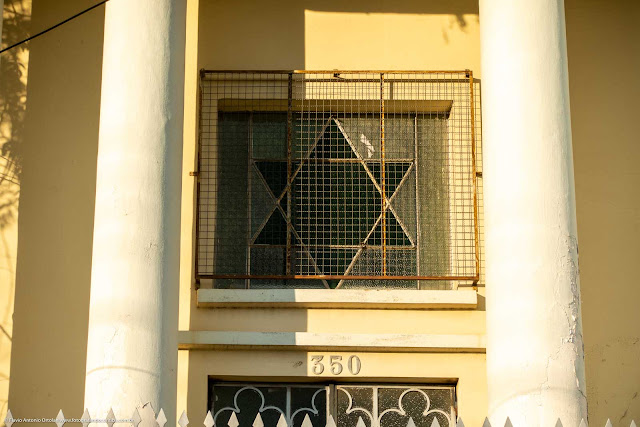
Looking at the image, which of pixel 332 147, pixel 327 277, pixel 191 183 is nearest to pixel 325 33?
pixel 332 147

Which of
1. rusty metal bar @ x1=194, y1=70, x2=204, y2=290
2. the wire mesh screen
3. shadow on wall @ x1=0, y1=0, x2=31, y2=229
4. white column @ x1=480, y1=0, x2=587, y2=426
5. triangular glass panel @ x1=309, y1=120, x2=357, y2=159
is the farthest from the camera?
triangular glass panel @ x1=309, y1=120, x2=357, y2=159

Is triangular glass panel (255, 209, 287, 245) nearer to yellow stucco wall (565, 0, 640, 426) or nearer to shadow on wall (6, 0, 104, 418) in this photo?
shadow on wall (6, 0, 104, 418)

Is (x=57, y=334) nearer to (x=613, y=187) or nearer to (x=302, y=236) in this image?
(x=302, y=236)

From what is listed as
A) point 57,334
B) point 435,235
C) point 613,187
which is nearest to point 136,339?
point 57,334

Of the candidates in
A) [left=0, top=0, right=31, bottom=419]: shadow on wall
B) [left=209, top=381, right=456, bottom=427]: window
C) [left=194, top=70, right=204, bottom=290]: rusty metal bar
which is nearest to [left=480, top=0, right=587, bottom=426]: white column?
[left=209, top=381, right=456, bottom=427]: window

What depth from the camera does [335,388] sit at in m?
10.8

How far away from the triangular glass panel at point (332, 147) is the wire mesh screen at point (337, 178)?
10 mm

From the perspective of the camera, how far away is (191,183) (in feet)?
36.9

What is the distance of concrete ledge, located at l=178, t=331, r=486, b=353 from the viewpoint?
10.6 metres

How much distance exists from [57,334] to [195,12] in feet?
11.6

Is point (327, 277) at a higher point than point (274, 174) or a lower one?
lower

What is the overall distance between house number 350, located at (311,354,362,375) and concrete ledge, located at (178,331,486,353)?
9cm

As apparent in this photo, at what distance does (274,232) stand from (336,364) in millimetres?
1530

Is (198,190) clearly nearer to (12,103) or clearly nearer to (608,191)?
(12,103)
